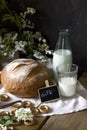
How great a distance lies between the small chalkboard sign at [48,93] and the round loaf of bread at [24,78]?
0.14 ft

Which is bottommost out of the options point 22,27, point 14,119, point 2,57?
point 14,119

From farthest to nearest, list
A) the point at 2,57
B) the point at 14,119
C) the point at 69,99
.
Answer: the point at 2,57, the point at 69,99, the point at 14,119

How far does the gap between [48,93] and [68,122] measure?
133 mm

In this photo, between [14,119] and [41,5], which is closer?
[14,119]

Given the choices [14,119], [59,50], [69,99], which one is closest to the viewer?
[14,119]

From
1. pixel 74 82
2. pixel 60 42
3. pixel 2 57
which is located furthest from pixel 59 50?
pixel 2 57

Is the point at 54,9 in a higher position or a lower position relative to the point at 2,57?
higher

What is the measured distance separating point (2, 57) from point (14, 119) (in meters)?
0.42

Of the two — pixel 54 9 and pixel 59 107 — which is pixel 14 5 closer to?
pixel 54 9

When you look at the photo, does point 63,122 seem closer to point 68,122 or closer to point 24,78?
point 68,122

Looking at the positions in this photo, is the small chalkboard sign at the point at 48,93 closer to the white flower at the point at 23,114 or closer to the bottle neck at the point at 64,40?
the white flower at the point at 23,114

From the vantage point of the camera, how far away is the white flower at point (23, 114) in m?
0.96

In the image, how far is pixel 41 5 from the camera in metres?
1.35

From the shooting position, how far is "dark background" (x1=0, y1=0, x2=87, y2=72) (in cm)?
130
